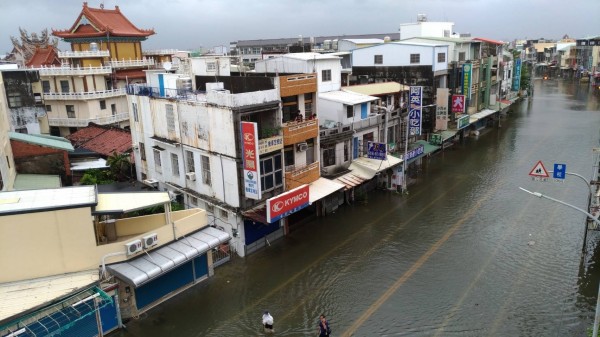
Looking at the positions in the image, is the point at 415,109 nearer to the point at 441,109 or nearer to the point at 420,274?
the point at 441,109

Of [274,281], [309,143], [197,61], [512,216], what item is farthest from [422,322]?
[197,61]

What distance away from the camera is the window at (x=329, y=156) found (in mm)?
34000

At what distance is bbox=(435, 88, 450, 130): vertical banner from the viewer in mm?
50191

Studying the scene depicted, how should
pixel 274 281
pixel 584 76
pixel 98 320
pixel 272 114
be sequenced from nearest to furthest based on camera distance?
1. pixel 98 320
2. pixel 274 281
3. pixel 272 114
4. pixel 584 76

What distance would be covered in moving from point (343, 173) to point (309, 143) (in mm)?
4510

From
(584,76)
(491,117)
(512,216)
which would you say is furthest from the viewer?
(584,76)

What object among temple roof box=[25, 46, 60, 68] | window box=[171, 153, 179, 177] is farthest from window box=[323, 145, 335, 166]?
temple roof box=[25, 46, 60, 68]

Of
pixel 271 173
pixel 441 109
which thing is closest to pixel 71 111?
pixel 271 173

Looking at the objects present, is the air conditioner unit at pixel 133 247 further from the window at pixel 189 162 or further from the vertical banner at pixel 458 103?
the vertical banner at pixel 458 103

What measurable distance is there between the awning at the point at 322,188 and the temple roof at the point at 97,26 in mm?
36712

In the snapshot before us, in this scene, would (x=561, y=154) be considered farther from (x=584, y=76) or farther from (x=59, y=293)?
(x=584, y=76)

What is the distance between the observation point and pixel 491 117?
72750 millimetres

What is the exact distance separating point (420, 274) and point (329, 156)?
479 inches

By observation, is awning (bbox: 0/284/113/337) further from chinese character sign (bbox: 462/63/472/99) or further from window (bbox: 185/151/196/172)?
chinese character sign (bbox: 462/63/472/99)
